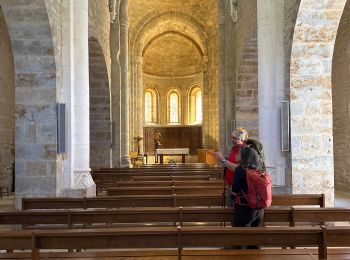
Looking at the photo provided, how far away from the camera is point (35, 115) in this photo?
8.67 meters

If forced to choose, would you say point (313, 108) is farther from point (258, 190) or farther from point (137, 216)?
point (137, 216)

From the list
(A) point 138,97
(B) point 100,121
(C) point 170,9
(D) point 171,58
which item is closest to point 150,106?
(D) point 171,58

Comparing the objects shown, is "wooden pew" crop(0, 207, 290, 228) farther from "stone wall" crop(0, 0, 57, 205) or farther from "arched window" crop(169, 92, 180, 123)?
"arched window" crop(169, 92, 180, 123)

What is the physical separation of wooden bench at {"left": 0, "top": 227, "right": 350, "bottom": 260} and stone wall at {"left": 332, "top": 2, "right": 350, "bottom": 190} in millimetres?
11483

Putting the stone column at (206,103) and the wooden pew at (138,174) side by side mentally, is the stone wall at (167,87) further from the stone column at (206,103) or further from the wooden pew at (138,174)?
the wooden pew at (138,174)

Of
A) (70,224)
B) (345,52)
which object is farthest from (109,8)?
(70,224)

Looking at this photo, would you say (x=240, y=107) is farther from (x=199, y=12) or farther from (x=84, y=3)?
(x=199, y=12)

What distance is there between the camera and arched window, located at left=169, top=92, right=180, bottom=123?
32656mm

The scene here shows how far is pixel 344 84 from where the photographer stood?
14320mm

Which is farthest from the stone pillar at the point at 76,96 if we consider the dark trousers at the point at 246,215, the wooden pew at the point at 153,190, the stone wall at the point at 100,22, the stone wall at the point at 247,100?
the stone wall at the point at 247,100

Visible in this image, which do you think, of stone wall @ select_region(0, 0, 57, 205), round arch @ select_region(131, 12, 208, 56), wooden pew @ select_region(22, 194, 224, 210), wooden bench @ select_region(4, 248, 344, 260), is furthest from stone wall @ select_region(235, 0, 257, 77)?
round arch @ select_region(131, 12, 208, 56)

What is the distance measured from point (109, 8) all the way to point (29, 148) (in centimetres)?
990

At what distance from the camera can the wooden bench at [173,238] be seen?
11.0 feet

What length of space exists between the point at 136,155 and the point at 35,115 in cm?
1390
